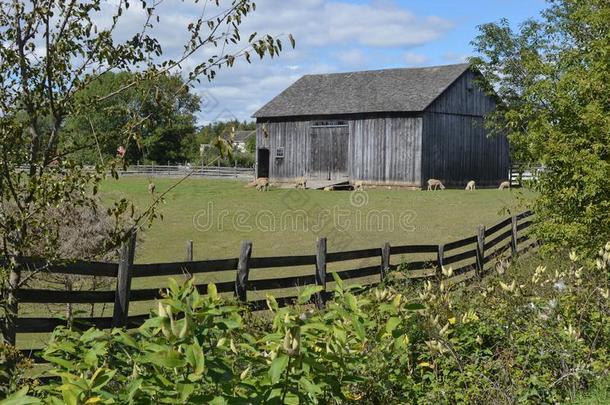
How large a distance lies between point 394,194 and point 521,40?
11.4 metres

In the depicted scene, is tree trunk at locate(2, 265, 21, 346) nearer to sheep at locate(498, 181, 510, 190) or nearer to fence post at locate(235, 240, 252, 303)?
fence post at locate(235, 240, 252, 303)

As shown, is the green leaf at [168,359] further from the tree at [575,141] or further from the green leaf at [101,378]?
the tree at [575,141]

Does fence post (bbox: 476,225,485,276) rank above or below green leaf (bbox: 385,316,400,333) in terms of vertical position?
below

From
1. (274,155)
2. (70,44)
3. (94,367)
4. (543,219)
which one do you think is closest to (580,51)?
(543,219)

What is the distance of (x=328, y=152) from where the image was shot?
40.0 meters

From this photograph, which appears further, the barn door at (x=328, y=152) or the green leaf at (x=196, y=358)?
the barn door at (x=328, y=152)

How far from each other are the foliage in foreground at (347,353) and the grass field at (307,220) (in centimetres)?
1012

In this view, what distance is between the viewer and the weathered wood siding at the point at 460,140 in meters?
38.2

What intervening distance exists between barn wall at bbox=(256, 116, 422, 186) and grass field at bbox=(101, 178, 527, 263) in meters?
2.29

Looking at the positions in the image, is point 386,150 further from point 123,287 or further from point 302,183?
point 123,287

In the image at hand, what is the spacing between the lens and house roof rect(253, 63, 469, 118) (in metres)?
38.4

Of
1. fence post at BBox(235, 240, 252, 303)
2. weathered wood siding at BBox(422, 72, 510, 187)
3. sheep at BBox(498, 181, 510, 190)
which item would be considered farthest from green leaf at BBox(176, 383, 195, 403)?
sheep at BBox(498, 181, 510, 190)

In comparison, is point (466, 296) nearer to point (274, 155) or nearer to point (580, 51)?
point (580, 51)

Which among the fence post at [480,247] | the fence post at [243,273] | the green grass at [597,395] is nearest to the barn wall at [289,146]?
the fence post at [480,247]
